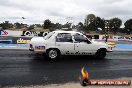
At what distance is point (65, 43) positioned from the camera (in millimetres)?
13484

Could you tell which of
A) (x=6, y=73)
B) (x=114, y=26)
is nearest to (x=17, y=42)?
(x=6, y=73)

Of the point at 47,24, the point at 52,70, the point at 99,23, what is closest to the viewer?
the point at 52,70

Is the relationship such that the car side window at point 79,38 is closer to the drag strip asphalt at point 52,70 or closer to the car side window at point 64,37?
the car side window at point 64,37

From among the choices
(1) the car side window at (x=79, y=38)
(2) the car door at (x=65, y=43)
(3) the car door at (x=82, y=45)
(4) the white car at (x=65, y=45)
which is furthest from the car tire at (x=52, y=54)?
(1) the car side window at (x=79, y=38)

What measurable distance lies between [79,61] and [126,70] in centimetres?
263

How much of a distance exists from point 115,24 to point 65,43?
78846mm

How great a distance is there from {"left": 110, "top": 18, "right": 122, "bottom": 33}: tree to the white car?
7567cm

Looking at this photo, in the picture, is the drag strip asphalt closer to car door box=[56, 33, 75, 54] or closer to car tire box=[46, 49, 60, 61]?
car tire box=[46, 49, 60, 61]

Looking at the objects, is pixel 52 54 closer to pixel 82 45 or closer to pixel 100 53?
pixel 82 45

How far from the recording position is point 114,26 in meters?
89.8

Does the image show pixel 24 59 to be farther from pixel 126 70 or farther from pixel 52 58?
pixel 126 70

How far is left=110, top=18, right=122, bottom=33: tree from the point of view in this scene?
8944cm

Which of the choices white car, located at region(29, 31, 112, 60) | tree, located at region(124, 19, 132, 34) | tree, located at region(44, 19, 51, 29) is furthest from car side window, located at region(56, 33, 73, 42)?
tree, located at region(124, 19, 132, 34)

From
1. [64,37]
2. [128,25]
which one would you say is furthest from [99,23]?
[64,37]
